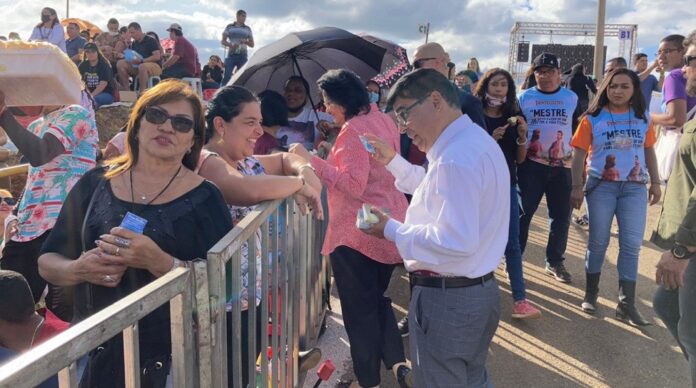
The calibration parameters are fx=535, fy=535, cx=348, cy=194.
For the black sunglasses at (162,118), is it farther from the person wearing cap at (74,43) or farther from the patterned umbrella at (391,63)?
the person wearing cap at (74,43)

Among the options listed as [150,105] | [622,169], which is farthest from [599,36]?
[150,105]

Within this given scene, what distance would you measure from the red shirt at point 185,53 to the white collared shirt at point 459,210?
10308 mm

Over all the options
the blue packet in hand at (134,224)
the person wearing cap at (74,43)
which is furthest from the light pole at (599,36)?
the blue packet in hand at (134,224)

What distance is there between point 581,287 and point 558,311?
74 cm

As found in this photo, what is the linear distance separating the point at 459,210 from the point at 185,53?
10.7 m

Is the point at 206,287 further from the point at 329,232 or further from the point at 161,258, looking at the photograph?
the point at 329,232

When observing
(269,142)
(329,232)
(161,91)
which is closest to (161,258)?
(161,91)

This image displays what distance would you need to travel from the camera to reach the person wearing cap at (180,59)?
11406mm

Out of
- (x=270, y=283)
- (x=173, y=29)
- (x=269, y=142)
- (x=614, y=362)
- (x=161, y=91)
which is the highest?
(x=173, y=29)

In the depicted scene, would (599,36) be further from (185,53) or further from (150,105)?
(150,105)

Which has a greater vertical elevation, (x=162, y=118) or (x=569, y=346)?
(x=162, y=118)

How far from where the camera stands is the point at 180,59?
1148cm

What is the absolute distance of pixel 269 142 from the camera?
151 inches

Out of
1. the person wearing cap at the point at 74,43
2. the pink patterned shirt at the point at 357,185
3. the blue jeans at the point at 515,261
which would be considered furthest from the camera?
the person wearing cap at the point at 74,43
